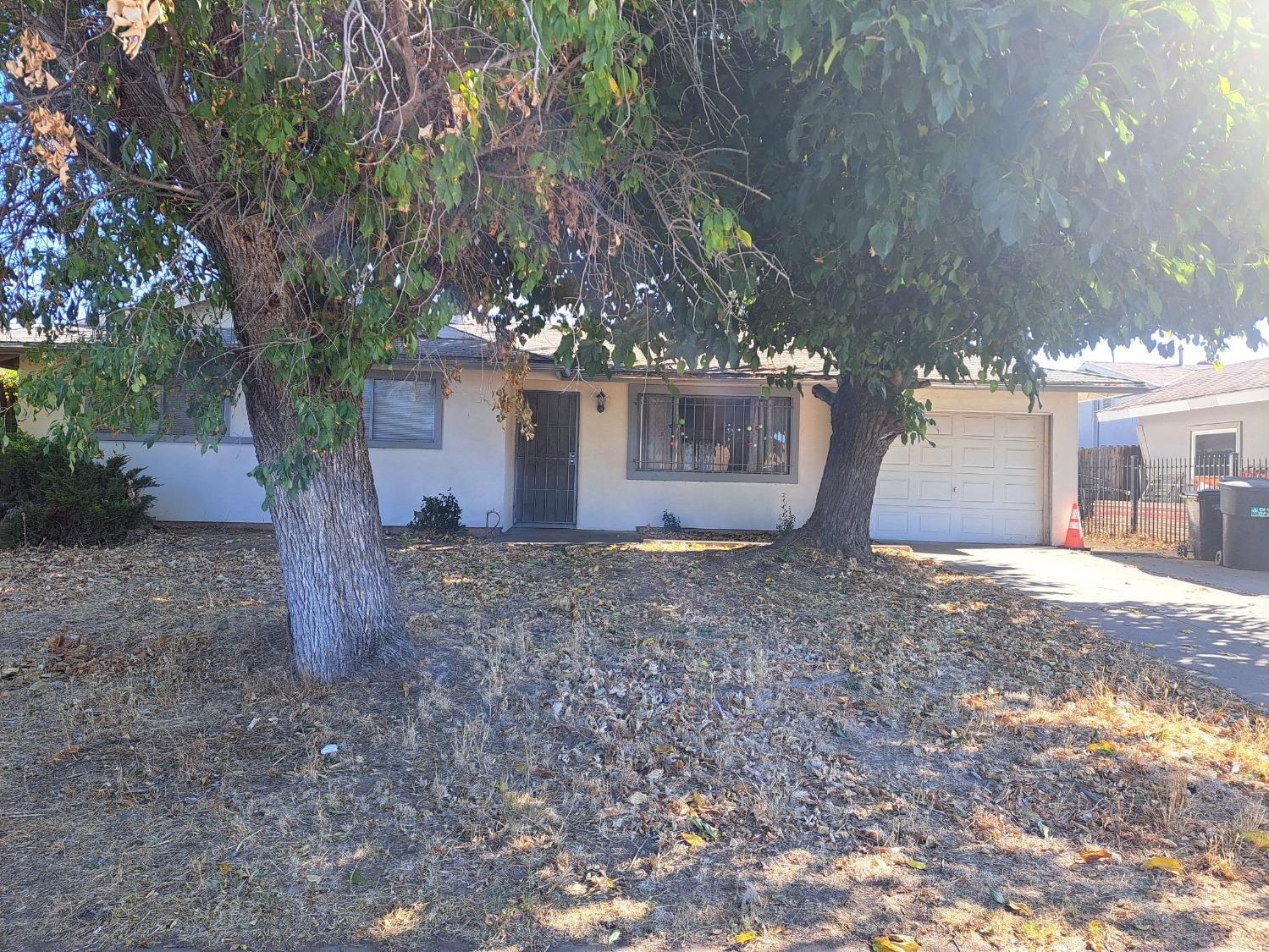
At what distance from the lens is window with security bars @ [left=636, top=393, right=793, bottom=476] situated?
13094 mm

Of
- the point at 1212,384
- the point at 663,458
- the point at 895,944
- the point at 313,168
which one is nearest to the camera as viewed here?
the point at 895,944

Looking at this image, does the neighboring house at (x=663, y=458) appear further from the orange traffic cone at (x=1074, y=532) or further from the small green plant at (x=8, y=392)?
the small green plant at (x=8, y=392)

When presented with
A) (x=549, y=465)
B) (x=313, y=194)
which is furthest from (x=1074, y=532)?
(x=313, y=194)

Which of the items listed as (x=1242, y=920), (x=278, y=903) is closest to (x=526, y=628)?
(x=278, y=903)

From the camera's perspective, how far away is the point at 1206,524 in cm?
1185

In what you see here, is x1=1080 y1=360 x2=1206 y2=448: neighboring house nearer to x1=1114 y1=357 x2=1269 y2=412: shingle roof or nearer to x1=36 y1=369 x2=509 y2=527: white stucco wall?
x1=1114 y1=357 x2=1269 y2=412: shingle roof

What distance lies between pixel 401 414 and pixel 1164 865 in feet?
36.2

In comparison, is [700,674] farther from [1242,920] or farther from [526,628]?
[1242,920]

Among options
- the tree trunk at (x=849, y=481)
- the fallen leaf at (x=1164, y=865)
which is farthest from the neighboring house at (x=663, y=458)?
the fallen leaf at (x=1164, y=865)

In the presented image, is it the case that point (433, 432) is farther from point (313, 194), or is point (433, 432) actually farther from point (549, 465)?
point (313, 194)

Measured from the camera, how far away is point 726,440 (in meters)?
13.2

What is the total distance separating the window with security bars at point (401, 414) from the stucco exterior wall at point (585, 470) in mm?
174

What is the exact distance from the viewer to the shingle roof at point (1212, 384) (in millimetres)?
15766

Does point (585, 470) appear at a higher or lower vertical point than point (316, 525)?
higher
